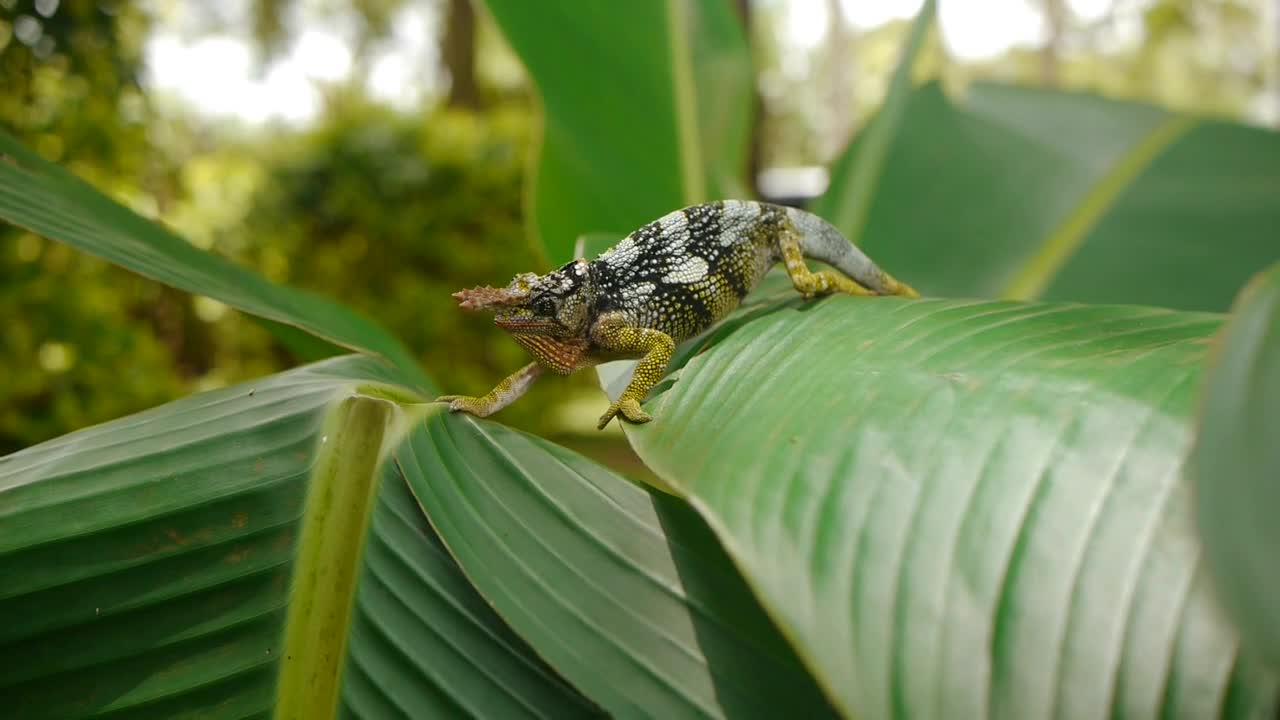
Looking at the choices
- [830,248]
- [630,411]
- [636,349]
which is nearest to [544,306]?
[636,349]

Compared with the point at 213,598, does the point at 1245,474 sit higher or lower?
lower

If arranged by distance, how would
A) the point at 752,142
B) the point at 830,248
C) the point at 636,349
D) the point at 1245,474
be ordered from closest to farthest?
the point at 1245,474 → the point at 636,349 → the point at 830,248 → the point at 752,142

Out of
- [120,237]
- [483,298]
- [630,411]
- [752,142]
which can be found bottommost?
[630,411]

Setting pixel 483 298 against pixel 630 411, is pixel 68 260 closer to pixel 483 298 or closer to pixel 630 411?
pixel 483 298

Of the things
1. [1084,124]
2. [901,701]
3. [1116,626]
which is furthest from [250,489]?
[1084,124]

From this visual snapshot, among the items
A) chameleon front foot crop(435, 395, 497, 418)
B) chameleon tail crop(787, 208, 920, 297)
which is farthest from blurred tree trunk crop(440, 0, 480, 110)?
chameleon front foot crop(435, 395, 497, 418)

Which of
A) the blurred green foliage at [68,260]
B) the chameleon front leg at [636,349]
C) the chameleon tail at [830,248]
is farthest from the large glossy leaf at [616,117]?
the blurred green foliage at [68,260]
